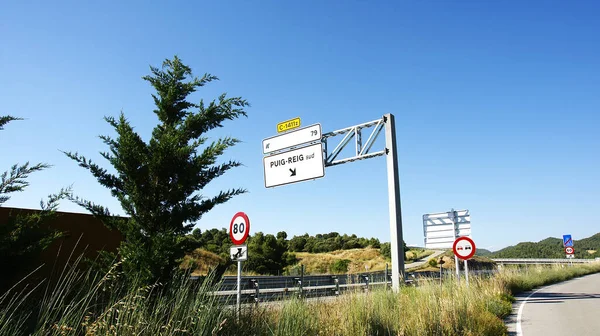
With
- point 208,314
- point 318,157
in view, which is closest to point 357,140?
point 318,157

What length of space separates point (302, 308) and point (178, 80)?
4.89 meters

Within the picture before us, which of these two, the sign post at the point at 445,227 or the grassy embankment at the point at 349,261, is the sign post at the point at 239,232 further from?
the grassy embankment at the point at 349,261

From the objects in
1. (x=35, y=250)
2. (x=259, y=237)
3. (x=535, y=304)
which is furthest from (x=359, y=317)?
(x=259, y=237)

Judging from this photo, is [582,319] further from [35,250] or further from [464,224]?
[35,250]

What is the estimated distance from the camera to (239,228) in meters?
8.84

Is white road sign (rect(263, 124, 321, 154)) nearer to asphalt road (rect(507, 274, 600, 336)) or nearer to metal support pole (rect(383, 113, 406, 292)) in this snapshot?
metal support pole (rect(383, 113, 406, 292))

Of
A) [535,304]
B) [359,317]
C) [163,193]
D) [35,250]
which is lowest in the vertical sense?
[535,304]

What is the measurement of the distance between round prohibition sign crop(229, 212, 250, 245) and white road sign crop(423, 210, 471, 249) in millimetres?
11189

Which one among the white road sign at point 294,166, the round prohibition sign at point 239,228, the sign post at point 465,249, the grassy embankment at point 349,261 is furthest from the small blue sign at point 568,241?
the round prohibition sign at point 239,228

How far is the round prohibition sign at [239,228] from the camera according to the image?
8617 mm

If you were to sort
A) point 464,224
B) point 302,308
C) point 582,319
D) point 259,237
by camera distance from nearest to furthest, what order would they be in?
1. point 302,308
2. point 582,319
3. point 464,224
4. point 259,237

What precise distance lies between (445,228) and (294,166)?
8305 mm

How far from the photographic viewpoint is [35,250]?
17.1ft

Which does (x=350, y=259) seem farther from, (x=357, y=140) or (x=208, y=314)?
(x=208, y=314)
